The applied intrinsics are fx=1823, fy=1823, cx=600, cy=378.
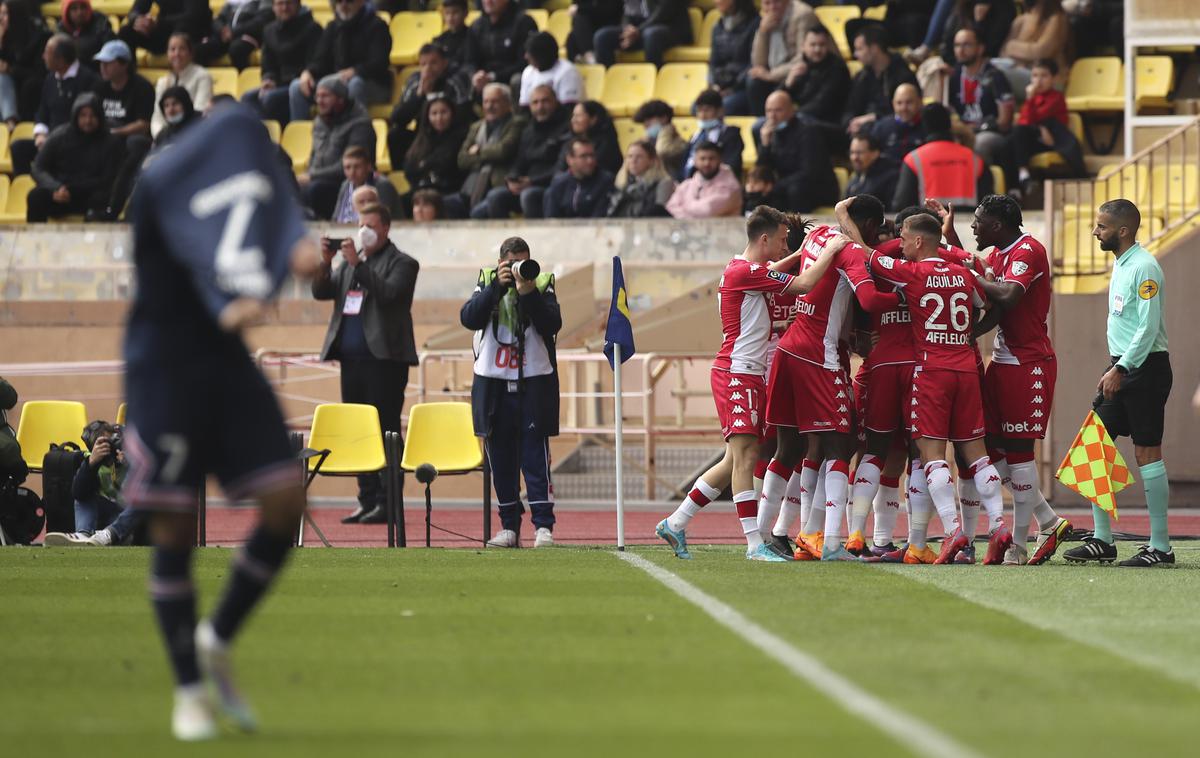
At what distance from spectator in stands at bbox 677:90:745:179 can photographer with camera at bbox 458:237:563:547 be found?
650 centimetres

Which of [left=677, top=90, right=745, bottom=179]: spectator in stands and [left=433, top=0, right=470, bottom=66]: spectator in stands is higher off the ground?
[left=433, top=0, right=470, bottom=66]: spectator in stands

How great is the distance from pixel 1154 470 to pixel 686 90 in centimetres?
1129

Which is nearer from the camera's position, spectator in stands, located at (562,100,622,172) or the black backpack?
the black backpack

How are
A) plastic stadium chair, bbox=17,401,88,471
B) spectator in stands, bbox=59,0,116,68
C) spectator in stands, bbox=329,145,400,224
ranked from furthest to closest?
spectator in stands, bbox=59,0,116,68 < spectator in stands, bbox=329,145,400,224 < plastic stadium chair, bbox=17,401,88,471

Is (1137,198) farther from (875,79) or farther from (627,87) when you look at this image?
(627,87)

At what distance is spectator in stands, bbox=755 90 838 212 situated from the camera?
1834 centimetres

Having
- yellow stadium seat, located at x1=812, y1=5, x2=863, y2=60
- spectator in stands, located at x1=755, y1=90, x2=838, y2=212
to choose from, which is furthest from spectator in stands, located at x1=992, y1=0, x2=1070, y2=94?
spectator in stands, located at x1=755, y1=90, x2=838, y2=212

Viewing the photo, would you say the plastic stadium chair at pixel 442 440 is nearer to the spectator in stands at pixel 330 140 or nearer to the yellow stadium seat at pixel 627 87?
the spectator in stands at pixel 330 140

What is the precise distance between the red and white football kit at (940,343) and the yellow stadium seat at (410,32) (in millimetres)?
13162

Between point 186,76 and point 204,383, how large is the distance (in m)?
17.4

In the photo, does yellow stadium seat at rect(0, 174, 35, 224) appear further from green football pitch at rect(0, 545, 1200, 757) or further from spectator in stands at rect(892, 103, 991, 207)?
green football pitch at rect(0, 545, 1200, 757)

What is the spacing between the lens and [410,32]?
76.3 ft

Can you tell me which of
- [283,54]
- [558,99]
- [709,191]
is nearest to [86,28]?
→ [283,54]

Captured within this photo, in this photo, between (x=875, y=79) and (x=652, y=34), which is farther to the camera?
(x=652, y=34)
